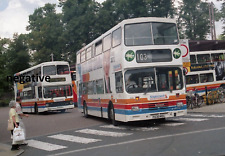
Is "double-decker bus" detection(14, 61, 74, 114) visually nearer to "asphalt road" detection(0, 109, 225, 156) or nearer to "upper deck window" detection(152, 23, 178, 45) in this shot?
"asphalt road" detection(0, 109, 225, 156)

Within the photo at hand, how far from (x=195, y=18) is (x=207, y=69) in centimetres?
2594

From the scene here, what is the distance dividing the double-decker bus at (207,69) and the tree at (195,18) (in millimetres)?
22674

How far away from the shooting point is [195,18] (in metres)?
54.5

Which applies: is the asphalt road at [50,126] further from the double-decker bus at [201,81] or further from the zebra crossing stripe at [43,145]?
the double-decker bus at [201,81]

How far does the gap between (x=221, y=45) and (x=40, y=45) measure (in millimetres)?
41793

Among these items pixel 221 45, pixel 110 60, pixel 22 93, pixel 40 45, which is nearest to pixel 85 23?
pixel 40 45

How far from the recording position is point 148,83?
14.3 metres

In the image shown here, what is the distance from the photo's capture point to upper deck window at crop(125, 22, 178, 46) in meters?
14.5

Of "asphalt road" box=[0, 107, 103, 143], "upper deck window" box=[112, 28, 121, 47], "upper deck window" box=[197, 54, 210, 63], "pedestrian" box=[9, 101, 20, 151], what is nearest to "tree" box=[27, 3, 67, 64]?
"upper deck window" box=[197, 54, 210, 63]

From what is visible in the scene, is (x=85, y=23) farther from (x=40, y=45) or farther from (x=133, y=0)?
(x=40, y=45)

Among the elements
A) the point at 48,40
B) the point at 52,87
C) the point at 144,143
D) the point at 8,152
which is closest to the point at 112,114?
the point at 8,152

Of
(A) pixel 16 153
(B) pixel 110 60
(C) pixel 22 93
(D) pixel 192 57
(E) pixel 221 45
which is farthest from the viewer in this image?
(C) pixel 22 93

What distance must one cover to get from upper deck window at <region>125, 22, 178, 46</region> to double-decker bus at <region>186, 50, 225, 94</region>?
1486 cm

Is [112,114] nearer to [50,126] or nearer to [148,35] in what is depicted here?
[148,35]
